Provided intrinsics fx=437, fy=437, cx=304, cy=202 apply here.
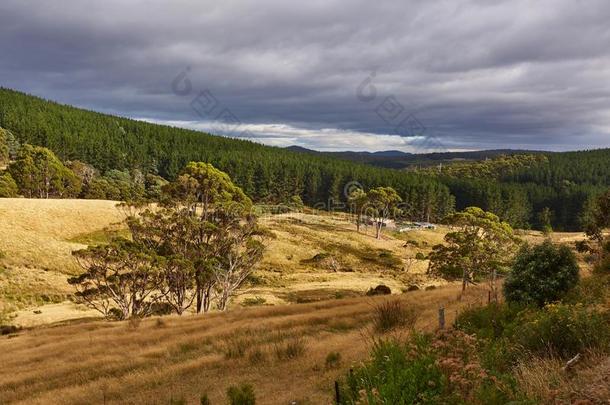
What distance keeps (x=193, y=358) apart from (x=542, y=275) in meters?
13.9

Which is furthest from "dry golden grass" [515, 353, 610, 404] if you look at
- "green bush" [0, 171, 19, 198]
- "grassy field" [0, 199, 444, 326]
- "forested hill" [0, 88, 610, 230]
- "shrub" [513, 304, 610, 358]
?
"forested hill" [0, 88, 610, 230]

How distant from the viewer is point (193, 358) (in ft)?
59.8

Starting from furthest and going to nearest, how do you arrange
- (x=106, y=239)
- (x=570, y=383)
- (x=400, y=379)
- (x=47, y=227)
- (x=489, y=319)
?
(x=106, y=239), (x=47, y=227), (x=489, y=319), (x=400, y=379), (x=570, y=383)

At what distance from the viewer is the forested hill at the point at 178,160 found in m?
142

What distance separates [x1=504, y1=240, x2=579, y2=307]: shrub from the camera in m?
15.1

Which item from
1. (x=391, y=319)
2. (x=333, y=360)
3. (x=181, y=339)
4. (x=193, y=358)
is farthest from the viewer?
(x=181, y=339)

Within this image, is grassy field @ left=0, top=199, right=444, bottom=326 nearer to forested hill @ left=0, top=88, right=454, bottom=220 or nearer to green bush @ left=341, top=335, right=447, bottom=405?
green bush @ left=341, top=335, right=447, bottom=405

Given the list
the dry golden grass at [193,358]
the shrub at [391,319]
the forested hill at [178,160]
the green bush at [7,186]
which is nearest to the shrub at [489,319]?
the dry golden grass at [193,358]

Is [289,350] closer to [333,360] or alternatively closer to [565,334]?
[333,360]

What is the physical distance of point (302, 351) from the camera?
1623 centimetres

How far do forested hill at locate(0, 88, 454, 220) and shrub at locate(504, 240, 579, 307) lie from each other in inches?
5013

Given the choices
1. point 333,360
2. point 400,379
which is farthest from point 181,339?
point 400,379

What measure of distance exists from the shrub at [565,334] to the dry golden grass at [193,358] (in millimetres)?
5086

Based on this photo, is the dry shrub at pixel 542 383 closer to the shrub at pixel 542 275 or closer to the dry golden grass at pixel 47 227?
the shrub at pixel 542 275
